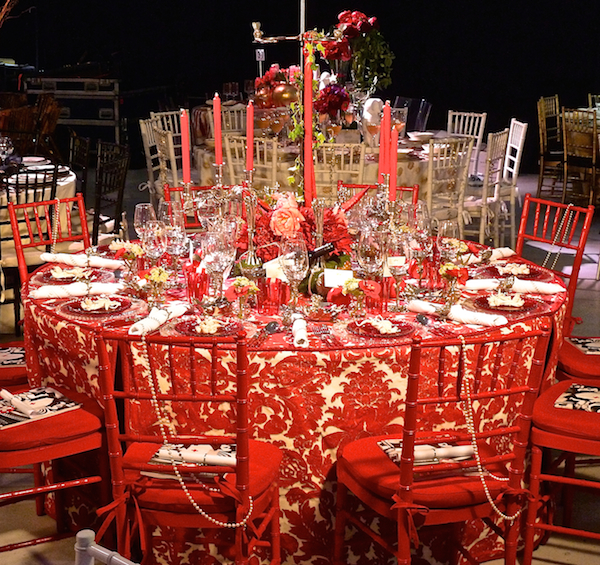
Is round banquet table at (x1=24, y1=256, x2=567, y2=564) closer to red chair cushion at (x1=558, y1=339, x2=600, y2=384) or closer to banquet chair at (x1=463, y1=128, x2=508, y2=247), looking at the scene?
red chair cushion at (x1=558, y1=339, x2=600, y2=384)

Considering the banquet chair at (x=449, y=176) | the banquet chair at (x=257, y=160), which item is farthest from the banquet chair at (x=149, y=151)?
the banquet chair at (x=449, y=176)

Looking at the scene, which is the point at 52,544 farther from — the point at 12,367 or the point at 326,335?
the point at 326,335

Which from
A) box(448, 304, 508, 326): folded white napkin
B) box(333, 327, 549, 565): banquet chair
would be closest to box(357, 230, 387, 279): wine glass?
box(448, 304, 508, 326): folded white napkin

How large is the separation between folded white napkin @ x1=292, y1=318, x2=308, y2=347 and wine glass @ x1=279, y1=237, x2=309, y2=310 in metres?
0.16

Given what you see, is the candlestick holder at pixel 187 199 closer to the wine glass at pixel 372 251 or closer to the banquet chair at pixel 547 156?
the wine glass at pixel 372 251

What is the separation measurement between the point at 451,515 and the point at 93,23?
9.98m

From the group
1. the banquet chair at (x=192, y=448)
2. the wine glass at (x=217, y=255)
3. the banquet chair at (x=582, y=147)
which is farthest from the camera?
the banquet chair at (x=582, y=147)

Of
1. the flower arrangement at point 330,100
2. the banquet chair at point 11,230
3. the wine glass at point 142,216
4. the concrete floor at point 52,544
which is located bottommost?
the concrete floor at point 52,544

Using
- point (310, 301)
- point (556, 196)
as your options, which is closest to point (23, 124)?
point (556, 196)

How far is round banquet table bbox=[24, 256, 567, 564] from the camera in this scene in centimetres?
225

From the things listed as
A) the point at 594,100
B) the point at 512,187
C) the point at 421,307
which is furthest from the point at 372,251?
the point at 594,100

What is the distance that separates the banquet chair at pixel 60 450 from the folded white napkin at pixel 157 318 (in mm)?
335

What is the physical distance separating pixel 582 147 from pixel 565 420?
221 inches

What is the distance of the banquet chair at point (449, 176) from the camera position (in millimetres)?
5051
